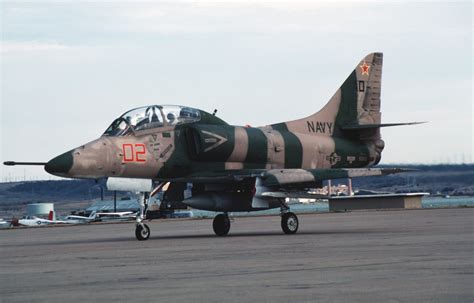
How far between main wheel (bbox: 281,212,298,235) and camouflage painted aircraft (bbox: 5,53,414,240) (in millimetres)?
24

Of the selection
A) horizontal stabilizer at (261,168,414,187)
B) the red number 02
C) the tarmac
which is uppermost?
the red number 02

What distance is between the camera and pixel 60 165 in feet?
65.6

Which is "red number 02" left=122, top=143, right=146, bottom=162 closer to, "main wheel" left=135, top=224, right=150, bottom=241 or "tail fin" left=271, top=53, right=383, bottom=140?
"main wheel" left=135, top=224, right=150, bottom=241

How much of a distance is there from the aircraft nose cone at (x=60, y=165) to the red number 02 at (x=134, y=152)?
1.35 meters

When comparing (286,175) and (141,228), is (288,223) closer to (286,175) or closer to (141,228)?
(286,175)

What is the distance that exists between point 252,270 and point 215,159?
10356mm

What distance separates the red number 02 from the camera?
823 inches

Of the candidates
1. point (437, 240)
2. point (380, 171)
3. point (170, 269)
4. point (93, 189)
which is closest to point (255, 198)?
point (380, 171)

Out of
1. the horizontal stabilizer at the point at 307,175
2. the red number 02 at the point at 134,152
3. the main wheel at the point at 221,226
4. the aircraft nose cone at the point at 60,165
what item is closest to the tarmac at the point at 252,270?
the aircraft nose cone at the point at 60,165

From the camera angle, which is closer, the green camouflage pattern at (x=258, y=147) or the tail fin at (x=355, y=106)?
the green camouflage pattern at (x=258, y=147)

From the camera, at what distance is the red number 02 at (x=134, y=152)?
20.9m

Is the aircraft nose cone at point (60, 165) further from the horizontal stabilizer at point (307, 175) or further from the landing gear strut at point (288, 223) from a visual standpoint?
the landing gear strut at point (288, 223)

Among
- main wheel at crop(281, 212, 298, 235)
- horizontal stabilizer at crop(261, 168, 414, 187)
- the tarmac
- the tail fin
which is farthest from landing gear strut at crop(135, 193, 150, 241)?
the tail fin

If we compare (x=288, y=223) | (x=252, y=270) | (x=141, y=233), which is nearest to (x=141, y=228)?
(x=141, y=233)
